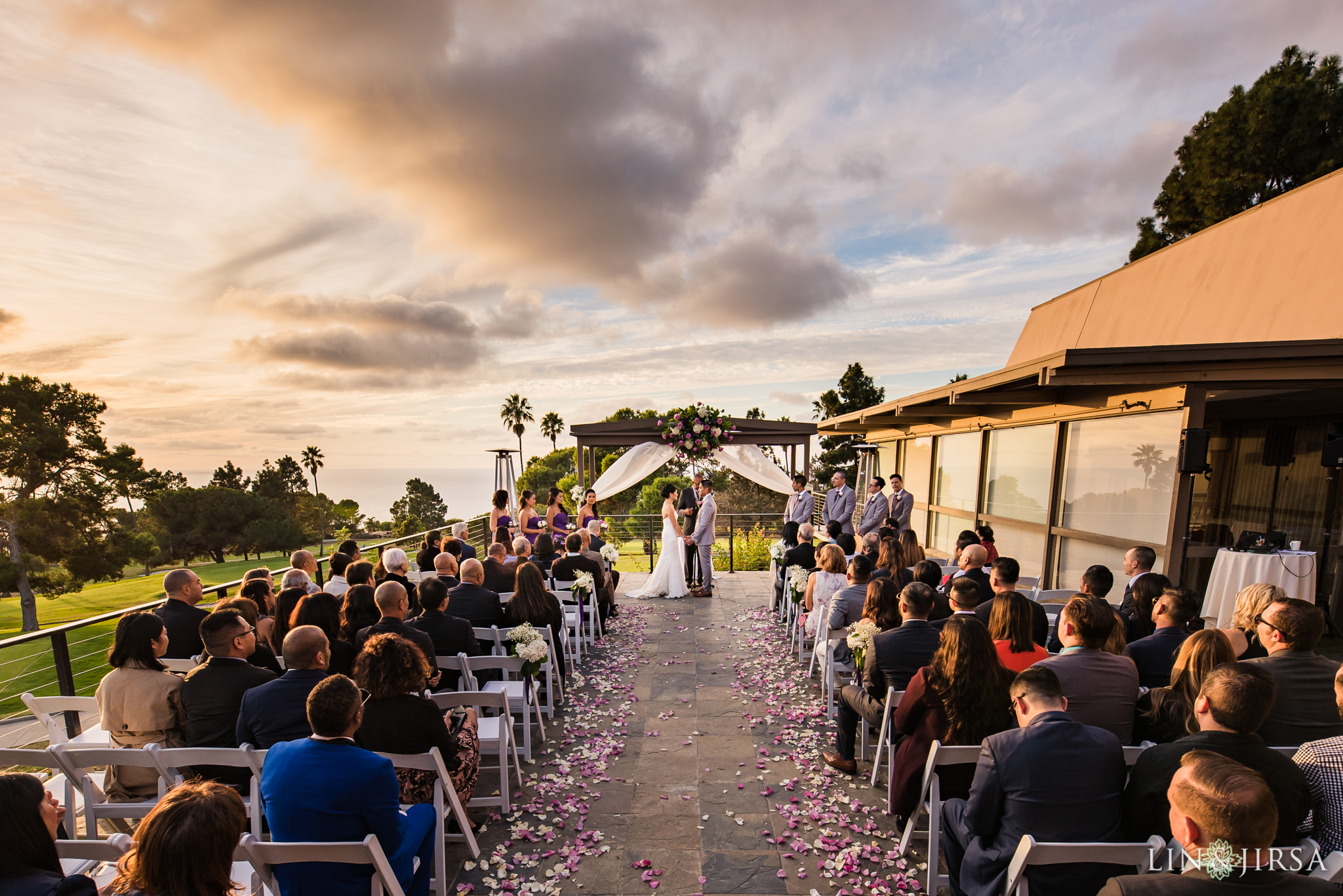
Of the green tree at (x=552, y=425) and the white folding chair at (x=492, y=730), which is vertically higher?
the green tree at (x=552, y=425)

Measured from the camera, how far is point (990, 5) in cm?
871

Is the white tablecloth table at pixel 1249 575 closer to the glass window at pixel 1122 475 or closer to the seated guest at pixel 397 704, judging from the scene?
the glass window at pixel 1122 475

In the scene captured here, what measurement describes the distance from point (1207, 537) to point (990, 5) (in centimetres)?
950

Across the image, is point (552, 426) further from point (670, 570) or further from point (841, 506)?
point (841, 506)

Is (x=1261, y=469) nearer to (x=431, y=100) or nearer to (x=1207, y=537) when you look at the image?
(x=1207, y=537)

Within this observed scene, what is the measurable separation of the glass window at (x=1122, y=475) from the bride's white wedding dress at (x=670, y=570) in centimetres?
562

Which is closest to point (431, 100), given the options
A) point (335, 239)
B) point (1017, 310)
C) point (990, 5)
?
point (335, 239)

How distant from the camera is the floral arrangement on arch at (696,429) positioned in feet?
37.9

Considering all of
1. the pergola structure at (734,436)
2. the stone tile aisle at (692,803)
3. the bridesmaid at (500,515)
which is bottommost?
the stone tile aisle at (692,803)

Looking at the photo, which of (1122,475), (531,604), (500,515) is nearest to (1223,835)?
(531,604)

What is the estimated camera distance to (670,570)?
32.2 feet

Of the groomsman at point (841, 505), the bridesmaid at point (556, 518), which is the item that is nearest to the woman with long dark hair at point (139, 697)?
the bridesmaid at point (556, 518)

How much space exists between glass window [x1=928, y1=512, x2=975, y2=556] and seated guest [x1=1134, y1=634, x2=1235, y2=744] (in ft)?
24.1

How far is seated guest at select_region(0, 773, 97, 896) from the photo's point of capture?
4.44 feet
